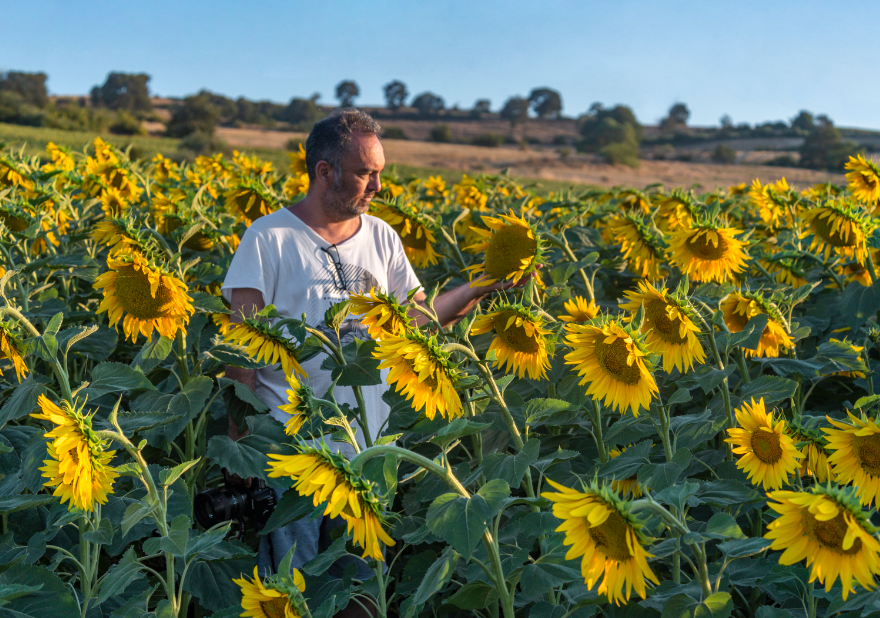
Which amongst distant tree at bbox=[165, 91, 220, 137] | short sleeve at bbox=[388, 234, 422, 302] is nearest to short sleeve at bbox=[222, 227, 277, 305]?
short sleeve at bbox=[388, 234, 422, 302]

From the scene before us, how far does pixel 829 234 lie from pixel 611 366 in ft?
5.30

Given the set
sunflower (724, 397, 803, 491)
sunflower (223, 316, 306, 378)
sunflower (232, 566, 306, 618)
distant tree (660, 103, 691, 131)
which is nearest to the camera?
sunflower (232, 566, 306, 618)

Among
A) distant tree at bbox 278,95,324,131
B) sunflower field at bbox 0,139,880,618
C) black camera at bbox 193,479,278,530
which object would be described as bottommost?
black camera at bbox 193,479,278,530

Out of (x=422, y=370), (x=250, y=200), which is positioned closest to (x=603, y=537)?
(x=422, y=370)

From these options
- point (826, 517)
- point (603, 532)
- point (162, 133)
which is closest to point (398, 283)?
point (603, 532)

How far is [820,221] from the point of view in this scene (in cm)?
294

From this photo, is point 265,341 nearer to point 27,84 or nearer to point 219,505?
point 219,505

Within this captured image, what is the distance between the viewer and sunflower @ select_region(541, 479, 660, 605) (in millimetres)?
1197

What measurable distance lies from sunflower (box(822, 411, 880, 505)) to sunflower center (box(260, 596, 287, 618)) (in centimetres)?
121

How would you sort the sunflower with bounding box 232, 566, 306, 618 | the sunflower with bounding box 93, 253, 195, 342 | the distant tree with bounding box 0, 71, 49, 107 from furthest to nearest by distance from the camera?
the distant tree with bounding box 0, 71, 49, 107 → the sunflower with bounding box 93, 253, 195, 342 → the sunflower with bounding box 232, 566, 306, 618

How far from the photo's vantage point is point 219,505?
6.72ft

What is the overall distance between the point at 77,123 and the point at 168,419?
3418 centimetres

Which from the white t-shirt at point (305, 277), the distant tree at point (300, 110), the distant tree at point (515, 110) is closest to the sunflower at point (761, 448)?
the white t-shirt at point (305, 277)

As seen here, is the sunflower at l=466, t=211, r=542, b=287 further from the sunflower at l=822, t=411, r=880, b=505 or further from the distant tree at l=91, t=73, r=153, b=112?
the distant tree at l=91, t=73, r=153, b=112
